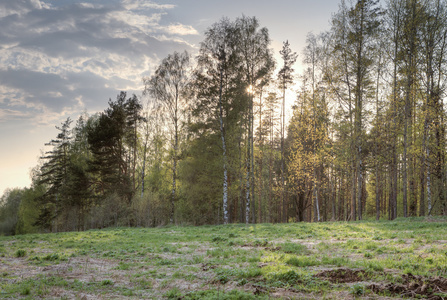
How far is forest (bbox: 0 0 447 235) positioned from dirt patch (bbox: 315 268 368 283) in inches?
720

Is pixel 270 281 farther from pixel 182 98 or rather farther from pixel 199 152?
pixel 182 98

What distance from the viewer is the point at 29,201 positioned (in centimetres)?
5903

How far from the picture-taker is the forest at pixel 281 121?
23.8 metres

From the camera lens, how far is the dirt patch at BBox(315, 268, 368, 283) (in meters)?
6.83

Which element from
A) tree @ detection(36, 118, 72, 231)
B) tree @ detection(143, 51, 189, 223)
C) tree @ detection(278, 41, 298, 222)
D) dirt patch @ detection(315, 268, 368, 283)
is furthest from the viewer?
tree @ detection(36, 118, 72, 231)

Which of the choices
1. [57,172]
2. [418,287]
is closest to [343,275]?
[418,287]

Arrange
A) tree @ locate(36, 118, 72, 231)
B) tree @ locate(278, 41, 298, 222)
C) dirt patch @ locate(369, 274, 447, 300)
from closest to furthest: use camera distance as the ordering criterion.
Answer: dirt patch @ locate(369, 274, 447, 300)
tree @ locate(278, 41, 298, 222)
tree @ locate(36, 118, 72, 231)

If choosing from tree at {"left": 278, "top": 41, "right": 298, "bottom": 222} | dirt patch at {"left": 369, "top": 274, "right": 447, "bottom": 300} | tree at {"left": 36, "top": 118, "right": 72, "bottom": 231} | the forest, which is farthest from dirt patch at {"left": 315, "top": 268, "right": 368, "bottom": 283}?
tree at {"left": 36, "top": 118, "right": 72, "bottom": 231}

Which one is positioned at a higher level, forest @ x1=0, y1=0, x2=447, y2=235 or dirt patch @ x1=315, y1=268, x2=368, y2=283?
forest @ x1=0, y1=0, x2=447, y2=235

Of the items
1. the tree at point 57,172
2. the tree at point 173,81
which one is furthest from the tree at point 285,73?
the tree at point 57,172

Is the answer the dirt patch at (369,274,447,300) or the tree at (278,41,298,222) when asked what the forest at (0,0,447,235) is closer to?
the tree at (278,41,298,222)

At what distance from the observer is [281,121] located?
110 feet

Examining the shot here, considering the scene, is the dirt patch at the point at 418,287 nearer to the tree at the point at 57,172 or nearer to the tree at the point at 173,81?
the tree at the point at 173,81

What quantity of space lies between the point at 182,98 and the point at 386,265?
3013cm
